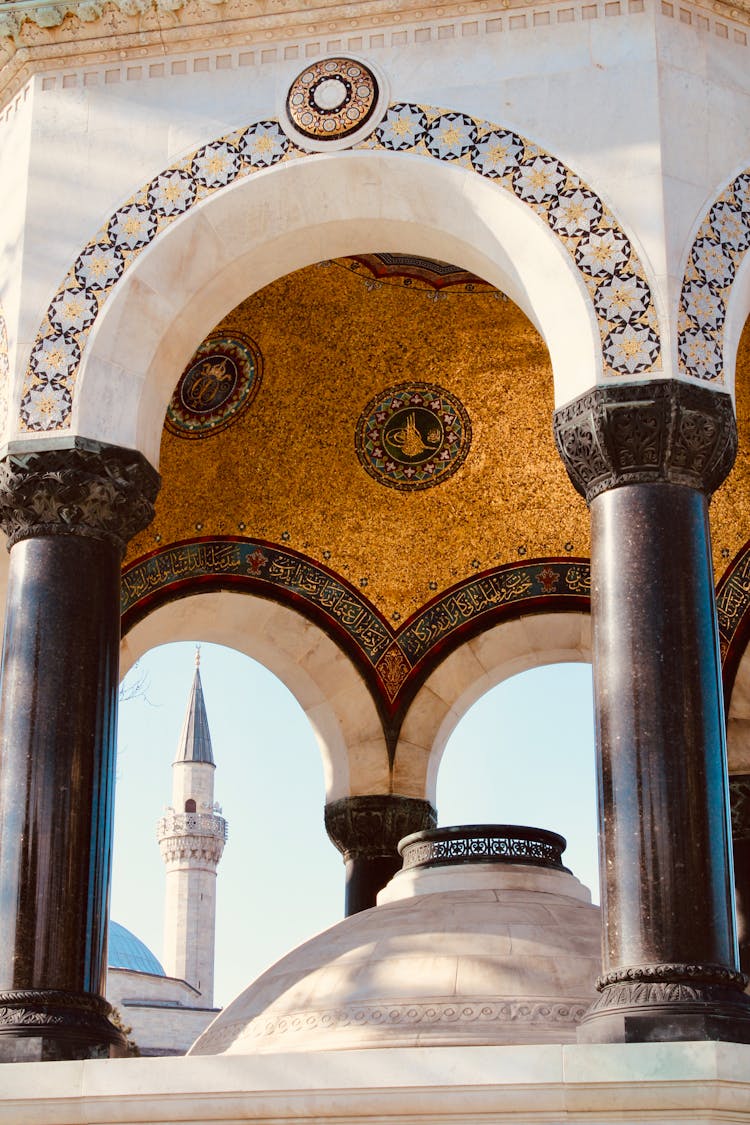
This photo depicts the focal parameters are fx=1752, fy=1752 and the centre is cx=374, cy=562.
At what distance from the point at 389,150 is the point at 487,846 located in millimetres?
3547

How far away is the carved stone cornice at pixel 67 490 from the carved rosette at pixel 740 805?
15.6ft

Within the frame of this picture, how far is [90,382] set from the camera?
7.91 meters

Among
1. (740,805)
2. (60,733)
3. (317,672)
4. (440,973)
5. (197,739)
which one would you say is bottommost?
(440,973)

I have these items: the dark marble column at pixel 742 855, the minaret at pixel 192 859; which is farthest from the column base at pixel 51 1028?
the minaret at pixel 192 859

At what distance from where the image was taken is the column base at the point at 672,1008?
20.7ft

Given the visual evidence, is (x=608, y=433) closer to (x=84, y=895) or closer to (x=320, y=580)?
(x=84, y=895)

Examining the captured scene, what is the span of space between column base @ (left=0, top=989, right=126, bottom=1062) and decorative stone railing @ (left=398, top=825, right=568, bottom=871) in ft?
8.29

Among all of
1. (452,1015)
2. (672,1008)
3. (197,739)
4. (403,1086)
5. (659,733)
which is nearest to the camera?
(403,1086)

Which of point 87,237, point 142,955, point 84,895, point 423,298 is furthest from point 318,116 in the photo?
point 142,955

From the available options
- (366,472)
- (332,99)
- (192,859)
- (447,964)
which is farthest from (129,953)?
(332,99)

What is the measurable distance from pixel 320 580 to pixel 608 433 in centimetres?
458

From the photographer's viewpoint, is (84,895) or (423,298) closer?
(84,895)

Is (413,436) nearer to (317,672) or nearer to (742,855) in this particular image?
(317,672)

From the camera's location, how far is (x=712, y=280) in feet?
25.2
